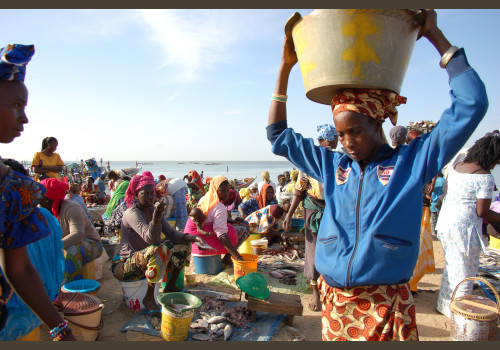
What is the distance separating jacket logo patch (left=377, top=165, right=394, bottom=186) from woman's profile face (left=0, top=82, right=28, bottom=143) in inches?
65.6

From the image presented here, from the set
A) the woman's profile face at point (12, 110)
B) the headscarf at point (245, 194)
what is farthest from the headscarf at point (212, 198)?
the headscarf at point (245, 194)

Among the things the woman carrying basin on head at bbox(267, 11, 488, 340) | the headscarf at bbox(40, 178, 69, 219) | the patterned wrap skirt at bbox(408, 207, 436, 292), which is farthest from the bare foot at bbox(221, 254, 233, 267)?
the woman carrying basin on head at bbox(267, 11, 488, 340)

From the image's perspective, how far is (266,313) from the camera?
13.6 feet

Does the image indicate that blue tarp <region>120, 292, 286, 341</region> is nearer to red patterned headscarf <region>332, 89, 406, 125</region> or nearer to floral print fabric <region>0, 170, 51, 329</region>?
floral print fabric <region>0, 170, 51, 329</region>

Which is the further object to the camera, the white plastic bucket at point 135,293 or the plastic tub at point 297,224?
the plastic tub at point 297,224

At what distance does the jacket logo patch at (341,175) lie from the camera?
5.81 feet

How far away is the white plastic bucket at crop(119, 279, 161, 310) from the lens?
13.4 ft

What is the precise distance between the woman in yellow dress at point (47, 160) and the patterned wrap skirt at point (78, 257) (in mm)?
3180

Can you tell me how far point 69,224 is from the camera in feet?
13.9

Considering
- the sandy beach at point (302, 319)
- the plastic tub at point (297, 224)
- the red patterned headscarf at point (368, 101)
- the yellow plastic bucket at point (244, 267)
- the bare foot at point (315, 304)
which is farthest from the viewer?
the plastic tub at point (297, 224)

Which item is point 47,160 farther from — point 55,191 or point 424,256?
point 424,256

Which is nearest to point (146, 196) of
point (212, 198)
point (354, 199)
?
point (212, 198)

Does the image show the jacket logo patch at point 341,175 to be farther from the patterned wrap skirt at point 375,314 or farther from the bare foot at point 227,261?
the bare foot at point 227,261

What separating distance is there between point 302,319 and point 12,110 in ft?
12.5
